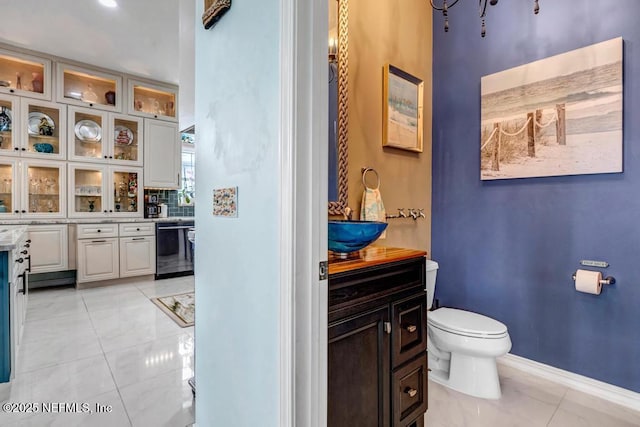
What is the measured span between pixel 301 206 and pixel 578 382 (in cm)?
214

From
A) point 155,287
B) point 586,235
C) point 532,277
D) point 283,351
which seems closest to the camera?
point 283,351

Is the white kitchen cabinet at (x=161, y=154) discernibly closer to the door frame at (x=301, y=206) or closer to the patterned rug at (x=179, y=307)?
the patterned rug at (x=179, y=307)

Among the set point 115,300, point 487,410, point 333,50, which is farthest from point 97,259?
point 487,410

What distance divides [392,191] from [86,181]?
4133mm

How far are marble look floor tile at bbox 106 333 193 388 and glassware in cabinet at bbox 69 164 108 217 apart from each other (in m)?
2.62

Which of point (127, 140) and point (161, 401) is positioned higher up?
point (127, 140)

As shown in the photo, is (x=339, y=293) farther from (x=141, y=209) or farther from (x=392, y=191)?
(x=141, y=209)

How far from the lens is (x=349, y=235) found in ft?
4.06

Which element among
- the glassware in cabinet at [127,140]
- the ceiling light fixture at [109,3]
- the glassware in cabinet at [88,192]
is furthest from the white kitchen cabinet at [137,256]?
the ceiling light fixture at [109,3]

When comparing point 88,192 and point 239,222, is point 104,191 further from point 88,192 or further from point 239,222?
point 239,222

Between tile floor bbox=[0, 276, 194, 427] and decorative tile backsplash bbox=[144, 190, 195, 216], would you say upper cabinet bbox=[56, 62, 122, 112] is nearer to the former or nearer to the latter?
decorative tile backsplash bbox=[144, 190, 195, 216]

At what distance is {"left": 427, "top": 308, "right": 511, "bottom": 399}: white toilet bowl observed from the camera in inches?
67.7

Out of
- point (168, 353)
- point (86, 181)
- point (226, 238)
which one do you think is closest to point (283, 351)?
point (226, 238)

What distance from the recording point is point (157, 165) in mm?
4574
